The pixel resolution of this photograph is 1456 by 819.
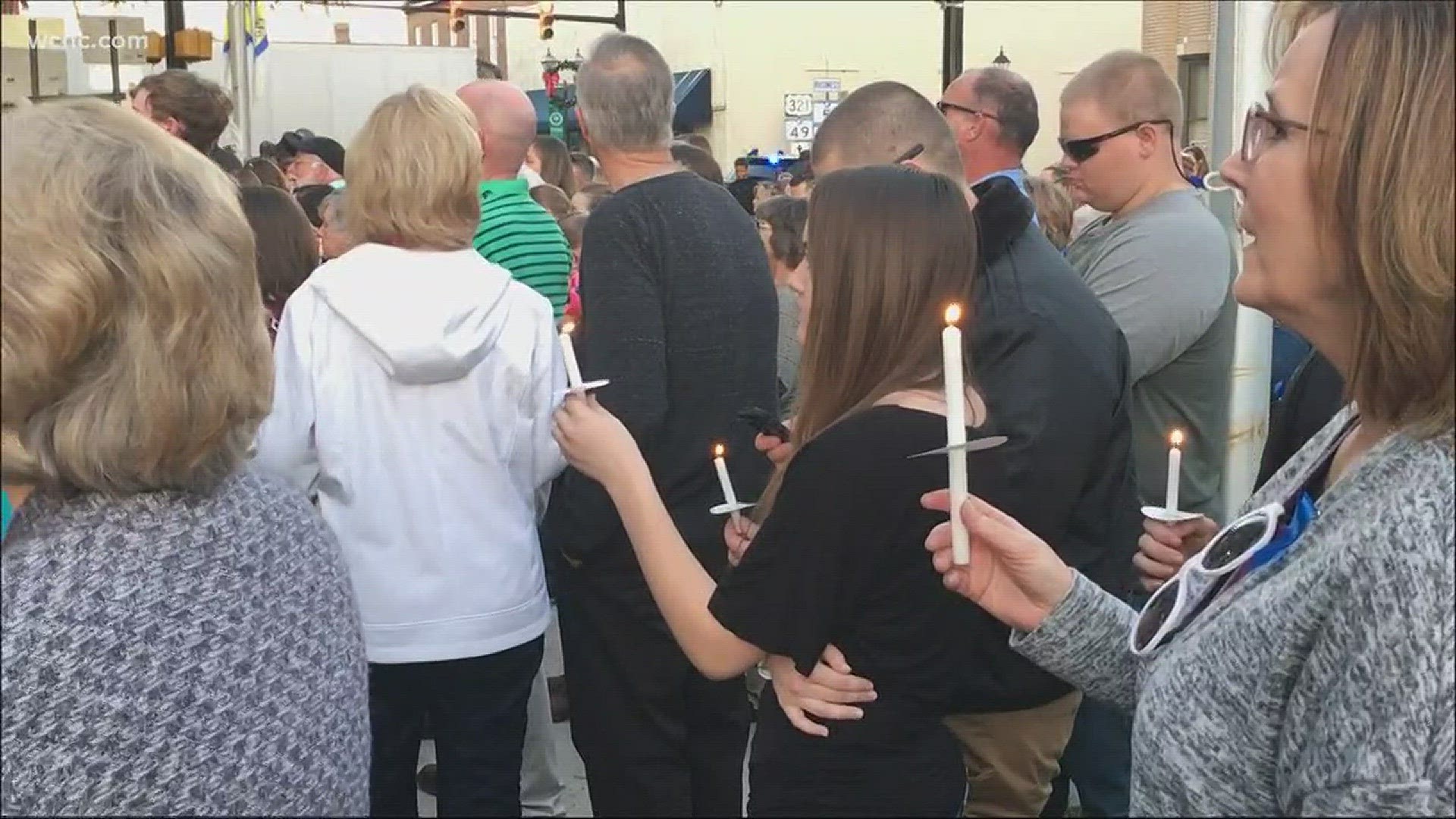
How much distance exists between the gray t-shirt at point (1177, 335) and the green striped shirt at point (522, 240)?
67.9 inches

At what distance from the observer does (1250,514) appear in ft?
5.11

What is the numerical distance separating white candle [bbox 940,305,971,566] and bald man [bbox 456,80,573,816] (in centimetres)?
293

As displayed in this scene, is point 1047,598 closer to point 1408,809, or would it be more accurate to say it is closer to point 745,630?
point 745,630

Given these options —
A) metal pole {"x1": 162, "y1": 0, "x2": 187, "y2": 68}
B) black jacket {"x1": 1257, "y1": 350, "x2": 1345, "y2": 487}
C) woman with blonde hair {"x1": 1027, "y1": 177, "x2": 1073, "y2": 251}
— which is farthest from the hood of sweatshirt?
metal pole {"x1": 162, "y1": 0, "x2": 187, "y2": 68}

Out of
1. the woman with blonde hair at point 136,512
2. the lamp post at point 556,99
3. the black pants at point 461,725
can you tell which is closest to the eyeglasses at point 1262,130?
the woman with blonde hair at point 136,512

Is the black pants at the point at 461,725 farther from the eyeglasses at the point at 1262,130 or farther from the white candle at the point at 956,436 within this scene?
the eyeglasses at the point at 1262,130

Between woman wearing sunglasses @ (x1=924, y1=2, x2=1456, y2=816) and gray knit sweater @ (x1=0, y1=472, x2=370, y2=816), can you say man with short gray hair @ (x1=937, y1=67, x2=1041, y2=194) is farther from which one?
gray knit sweater @ (x1=0, y1=472, x2=370, y2=816)

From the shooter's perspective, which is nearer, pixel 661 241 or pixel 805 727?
pixel 805 727

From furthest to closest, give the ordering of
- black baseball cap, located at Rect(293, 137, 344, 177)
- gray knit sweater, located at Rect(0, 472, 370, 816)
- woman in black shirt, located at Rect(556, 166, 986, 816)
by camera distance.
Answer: black baseball cap, located at Rect(293, 137, 344, 177) → woman in black shirt, located at Rect(556, 166, 986, 816) → gray knit sweater, located at Rect(0, 472, 370, 816)

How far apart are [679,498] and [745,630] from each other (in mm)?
1410

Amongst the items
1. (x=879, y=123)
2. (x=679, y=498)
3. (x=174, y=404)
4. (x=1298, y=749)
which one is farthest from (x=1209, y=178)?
(x=174, y=404)

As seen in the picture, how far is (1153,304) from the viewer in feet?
12.6

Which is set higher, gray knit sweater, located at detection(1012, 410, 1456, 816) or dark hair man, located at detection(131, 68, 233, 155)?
dark hair man, located at detection(131, 68, 233, 155)

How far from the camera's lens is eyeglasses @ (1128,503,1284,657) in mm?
1477
